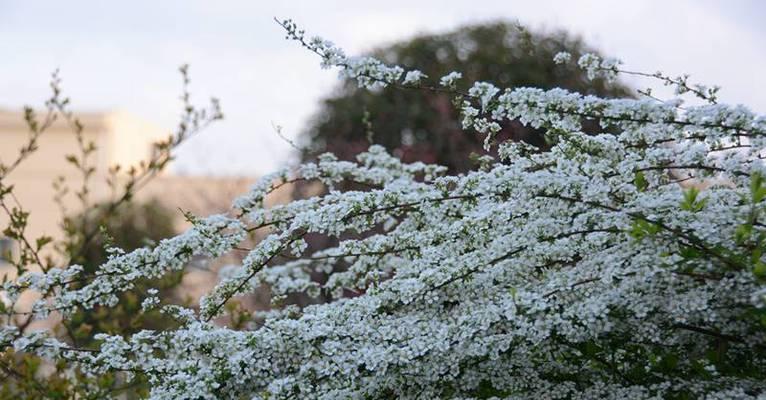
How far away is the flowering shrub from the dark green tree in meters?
7.12

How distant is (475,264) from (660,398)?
562 millimetres

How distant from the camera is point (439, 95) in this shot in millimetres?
10484

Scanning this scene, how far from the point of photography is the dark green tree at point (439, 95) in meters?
10.4

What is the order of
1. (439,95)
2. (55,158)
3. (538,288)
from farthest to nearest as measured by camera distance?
(55,158) → (439,95) → (538,288)

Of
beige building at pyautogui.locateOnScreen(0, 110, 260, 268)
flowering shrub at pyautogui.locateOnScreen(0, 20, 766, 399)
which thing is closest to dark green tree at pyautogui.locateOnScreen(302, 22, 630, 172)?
flowering shrub at pyautogui.locateOnScreen(0, 20, 766, 399)

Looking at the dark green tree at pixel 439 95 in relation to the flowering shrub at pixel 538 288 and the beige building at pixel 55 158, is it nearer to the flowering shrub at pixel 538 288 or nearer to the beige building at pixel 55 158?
the flowering shrub at pixel 538 288

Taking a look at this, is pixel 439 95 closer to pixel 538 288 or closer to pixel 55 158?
pixel 538 288

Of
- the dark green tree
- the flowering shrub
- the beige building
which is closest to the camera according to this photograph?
the flowering shrub

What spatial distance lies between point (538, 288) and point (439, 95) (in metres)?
8.08

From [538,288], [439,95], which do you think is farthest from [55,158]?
[538,288]

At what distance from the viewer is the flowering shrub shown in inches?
93.3

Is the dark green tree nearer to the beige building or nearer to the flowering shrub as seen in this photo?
the flowering shrub

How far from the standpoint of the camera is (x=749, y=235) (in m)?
2.32

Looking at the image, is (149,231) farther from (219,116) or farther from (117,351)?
(117,351)
